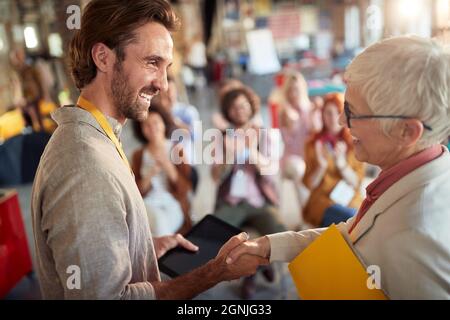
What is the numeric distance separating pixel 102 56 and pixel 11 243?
7.26 feet

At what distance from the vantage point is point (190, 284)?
3.19 ft

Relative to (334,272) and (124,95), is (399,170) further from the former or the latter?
(124,95)

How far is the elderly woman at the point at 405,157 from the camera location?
0.82 meters

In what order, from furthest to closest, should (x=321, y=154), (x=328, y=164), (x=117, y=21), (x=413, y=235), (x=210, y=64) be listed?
1. (x=210, y=64)
2. (x=321, y=154)
3. (x=328, y=164)
4. (x=117, y=21)
5. (x=413, y=235)

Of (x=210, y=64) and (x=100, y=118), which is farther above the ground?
(x=100, y=118)

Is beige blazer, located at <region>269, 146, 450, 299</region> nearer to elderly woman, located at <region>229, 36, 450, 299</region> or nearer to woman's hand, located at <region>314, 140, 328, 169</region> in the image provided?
elderly woman, located at <region>229, 36, 450, 299</region>

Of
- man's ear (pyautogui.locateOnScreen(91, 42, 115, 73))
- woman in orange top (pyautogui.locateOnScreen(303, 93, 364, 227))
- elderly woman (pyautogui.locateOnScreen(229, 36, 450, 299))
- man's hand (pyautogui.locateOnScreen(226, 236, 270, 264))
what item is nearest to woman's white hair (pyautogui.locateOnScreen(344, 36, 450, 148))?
elderly woman (pyautogui.locateOnScreen(229, 36, 450, 299))

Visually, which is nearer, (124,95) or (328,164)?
(124,95)

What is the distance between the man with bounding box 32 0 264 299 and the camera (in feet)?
2.81

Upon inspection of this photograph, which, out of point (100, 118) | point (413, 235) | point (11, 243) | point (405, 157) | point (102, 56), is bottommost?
point (11, 243)

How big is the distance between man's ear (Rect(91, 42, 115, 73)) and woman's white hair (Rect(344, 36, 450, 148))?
0.52 m

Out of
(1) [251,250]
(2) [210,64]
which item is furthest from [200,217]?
(2) [210,64]

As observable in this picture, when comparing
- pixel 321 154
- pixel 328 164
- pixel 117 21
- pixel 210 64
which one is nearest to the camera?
pixel 117 21

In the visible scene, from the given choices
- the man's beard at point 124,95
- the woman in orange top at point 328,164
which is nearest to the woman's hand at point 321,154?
Result: the woman in orange top at point 328,164
